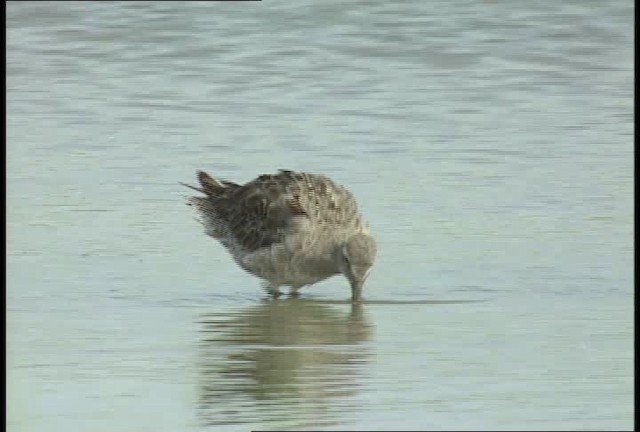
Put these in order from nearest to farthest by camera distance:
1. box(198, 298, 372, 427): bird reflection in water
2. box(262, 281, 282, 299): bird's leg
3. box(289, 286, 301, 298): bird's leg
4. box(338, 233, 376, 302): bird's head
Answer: box(198, 298, 372, 427): bird reflection in water, box(338, 233, 376, 302): bird's head, box(262, 281, 282, 299): bird's leg, box(289, 286, 301, 298): bird's leg

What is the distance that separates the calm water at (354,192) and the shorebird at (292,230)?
16 centimetres

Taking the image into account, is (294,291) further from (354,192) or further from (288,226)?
(354,192)

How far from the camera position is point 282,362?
7.61 metres

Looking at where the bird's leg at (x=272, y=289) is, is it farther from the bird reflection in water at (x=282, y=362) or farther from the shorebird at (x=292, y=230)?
the bird reflection in water at (x=282, y=362)

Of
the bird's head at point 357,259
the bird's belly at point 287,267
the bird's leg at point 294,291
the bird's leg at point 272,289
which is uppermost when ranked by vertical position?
the bird's head at point 357,259

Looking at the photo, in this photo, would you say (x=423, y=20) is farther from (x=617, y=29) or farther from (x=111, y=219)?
(x=111, y=219)

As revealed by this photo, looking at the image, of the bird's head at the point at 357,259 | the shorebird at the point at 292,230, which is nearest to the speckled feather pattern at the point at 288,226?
the shorebird at the point at 292,230

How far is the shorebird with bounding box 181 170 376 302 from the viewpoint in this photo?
9.40m

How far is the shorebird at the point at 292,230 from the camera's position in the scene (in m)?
9.40

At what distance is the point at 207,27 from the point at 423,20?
1651mm

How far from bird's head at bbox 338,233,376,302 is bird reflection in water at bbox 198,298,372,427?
141 millimetres

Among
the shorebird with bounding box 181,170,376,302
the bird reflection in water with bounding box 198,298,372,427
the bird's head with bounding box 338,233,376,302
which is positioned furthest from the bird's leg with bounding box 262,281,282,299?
the bird's head with bounding box 338,233,376,302

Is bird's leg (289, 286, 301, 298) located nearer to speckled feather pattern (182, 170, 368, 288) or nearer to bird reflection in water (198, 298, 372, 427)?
speckled feather pattern (182, 170, 368, 288)

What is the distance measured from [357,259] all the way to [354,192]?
1.42m
